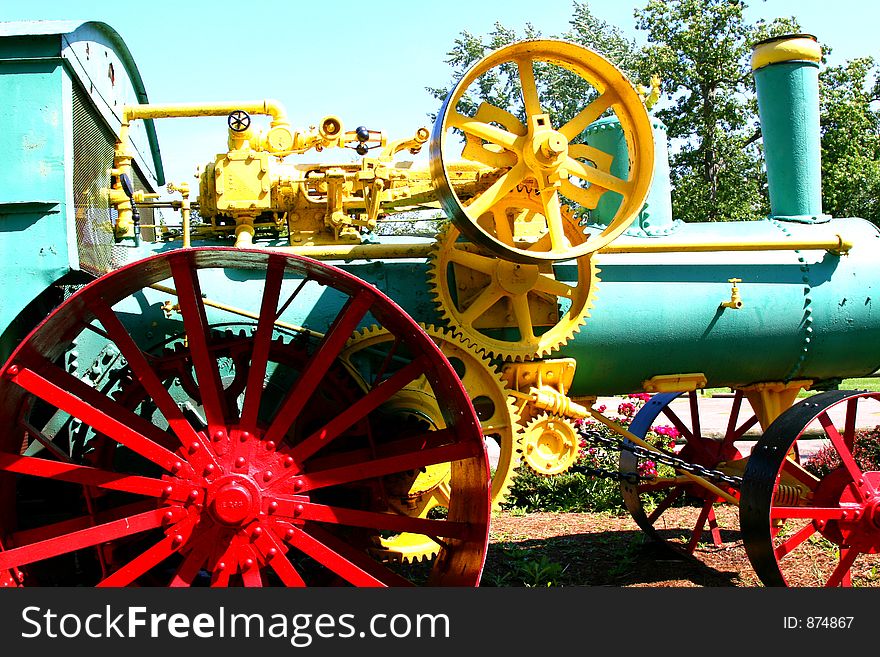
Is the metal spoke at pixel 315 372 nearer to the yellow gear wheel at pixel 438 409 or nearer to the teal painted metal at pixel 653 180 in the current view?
the yellow gear wheel at pixel 438 409

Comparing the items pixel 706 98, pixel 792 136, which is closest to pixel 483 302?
pixel 792 136

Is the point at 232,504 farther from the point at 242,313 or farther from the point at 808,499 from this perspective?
the point at 808,499

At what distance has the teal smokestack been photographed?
5.55 meters

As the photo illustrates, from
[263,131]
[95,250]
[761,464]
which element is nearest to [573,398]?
[761,464]

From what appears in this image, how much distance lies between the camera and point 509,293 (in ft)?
14.5

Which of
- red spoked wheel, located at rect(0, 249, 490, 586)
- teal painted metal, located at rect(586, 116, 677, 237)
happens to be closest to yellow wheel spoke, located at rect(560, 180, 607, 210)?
teal painted metal, located at rect(586, 116, 677, 237)

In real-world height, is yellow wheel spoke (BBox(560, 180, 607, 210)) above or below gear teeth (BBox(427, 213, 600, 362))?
above

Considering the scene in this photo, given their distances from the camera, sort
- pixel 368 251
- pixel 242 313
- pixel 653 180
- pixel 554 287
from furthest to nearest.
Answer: pixel 653 180
pixel 554 287
pixel 368 251
pixel 242 313

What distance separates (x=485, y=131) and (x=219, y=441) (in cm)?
188

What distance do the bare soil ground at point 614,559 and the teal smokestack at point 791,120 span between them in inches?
91.8

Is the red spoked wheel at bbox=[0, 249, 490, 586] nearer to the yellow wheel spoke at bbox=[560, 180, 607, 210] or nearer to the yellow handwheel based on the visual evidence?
the yellow handwheel

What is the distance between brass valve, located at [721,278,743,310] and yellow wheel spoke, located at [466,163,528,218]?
1.54 meters
